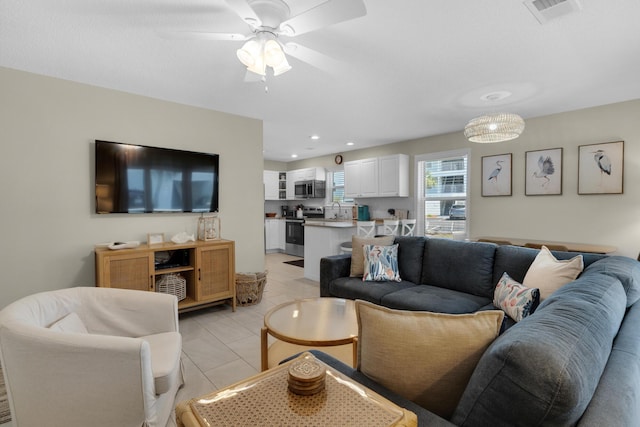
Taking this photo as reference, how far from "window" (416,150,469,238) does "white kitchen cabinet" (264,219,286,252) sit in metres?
3.78

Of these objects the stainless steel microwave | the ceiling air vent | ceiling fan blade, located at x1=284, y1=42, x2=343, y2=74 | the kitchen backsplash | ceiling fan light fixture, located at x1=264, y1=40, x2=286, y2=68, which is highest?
ceiling fan blade, located at x1=284, y1=42, x2=343, y2=74

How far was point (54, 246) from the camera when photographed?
9.65ft

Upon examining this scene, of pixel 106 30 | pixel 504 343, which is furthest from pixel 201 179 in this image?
pixel 504 343

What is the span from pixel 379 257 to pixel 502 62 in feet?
6.83

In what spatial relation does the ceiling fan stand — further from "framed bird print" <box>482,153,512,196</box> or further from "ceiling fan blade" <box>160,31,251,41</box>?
"framed bird print" <box>482,153,512,196</box>

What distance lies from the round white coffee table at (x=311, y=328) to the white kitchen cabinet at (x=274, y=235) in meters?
5.44

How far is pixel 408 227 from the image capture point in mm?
5309

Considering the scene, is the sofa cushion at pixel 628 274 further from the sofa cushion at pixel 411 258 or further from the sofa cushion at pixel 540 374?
the sofa cushion at pixel 411 258

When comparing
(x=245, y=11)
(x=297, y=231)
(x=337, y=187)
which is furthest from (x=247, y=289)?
(x=337, y=187)

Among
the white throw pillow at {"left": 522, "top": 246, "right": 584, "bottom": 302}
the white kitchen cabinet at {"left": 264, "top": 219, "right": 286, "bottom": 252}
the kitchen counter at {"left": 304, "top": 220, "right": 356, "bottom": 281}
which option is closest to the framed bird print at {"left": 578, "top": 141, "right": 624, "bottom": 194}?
the white throw pillow at {"left": 522, "top": 246, "right": 584, "bottom": 302}

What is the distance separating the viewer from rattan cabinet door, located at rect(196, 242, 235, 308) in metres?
3.37

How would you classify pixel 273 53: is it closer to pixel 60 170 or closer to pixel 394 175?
pixel 60 170

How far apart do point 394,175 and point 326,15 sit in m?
4.22

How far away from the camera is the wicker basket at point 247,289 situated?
3.74m
